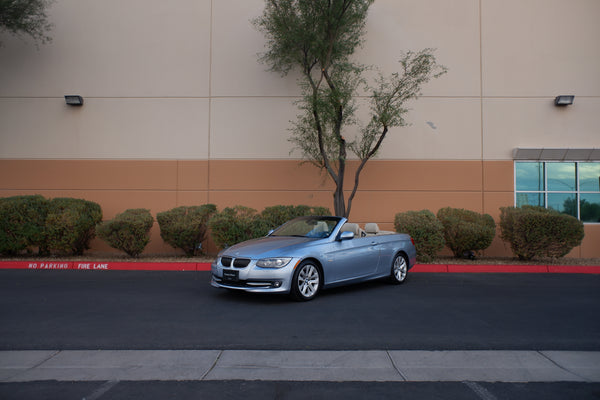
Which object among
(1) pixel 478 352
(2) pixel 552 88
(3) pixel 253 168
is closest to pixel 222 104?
(3) pixel 253 168

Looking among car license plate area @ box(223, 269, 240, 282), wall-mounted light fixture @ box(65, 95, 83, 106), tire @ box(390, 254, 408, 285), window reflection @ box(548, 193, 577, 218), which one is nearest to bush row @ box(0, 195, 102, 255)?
wall-mounted light fixture @ box(65, 95, 83, 106)

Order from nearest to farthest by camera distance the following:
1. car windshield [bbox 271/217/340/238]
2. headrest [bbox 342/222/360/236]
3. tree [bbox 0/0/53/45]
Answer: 1. car windshield [bbox 271/217/340/238]
2. headrest [bbox 342/222/360/236]
3. tree [bbox 0/0/53/45]

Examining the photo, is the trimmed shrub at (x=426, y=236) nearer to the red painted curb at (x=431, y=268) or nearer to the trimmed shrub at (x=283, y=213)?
the red painted curb at (x=431, y=268)

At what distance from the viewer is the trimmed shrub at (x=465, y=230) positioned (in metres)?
12.1

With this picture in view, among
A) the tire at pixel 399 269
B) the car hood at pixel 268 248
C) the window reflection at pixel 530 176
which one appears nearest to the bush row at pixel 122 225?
the tire at pixel 399 269

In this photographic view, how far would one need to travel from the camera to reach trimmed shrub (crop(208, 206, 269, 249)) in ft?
→ 39.2

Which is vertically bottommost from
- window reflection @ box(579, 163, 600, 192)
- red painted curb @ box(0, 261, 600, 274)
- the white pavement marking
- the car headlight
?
the white pavement marking

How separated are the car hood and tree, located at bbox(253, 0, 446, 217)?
204 inches

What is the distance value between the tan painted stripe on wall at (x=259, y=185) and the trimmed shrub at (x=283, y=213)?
1.72m

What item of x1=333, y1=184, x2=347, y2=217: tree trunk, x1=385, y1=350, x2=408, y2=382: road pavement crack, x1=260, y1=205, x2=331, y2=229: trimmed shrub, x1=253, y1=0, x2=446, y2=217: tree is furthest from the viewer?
x1=333, y1=184, x2=347, y2=217: tree trunk

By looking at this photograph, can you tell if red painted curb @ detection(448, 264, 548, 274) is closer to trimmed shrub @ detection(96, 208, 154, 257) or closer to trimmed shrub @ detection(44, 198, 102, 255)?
trimmed shrub @ detection(96, 208, 154, 257)

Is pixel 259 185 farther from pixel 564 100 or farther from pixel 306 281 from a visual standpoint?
pixel 564 100

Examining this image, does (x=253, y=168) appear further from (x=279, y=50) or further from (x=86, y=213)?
(x=86, y=213)

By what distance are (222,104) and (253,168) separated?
2.33 meters
